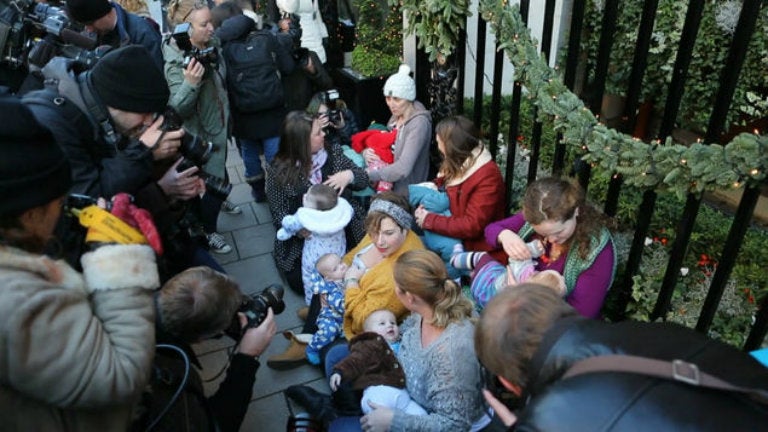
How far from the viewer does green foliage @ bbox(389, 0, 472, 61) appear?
354 cm

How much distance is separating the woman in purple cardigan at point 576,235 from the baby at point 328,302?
1.37 m

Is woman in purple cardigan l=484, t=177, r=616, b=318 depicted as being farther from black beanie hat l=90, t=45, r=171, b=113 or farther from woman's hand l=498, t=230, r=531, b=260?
black beanie hat l=90, t=45, r=171, b=113

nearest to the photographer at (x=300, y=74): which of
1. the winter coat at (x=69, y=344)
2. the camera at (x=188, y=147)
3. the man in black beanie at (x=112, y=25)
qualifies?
the man in black beanie at (x=112, y=25)

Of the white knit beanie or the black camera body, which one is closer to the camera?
the black camera body

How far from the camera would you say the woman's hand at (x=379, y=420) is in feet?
8.39

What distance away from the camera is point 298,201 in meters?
4.29

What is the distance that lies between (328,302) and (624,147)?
78.5 inches

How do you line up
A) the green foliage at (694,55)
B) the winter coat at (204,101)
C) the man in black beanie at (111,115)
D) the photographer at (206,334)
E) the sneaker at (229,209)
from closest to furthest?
the photographer at (206,334), the man in black beanie at (111,115), the winter coat at (204,101), the green foliage at (694,55), the sneaker at (229,209)

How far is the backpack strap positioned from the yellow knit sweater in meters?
2.02

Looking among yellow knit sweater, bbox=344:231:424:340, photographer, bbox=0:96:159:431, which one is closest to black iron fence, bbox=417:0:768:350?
yellow knit sweater, bbox=344:231:424:340

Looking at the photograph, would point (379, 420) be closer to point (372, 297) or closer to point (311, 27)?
point (372, 297)

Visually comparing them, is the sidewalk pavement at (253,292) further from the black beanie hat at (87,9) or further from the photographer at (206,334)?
the black beanie hat at (87,9)

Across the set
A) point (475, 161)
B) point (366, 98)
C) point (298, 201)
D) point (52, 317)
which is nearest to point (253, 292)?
point (298, 201)

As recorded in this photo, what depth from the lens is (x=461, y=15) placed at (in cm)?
363
